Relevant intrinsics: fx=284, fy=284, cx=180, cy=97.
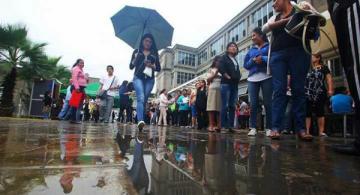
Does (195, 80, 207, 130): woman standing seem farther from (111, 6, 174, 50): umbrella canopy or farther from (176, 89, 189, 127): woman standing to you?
(176, 89, 189, 127): woman standing

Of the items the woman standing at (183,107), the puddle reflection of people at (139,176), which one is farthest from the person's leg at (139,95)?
the woman standing at (183,107)

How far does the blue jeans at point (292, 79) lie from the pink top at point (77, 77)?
5.06 metres

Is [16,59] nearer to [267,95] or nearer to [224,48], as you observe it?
[267,95]

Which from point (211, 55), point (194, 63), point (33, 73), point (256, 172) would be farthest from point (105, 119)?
point (194, 63)

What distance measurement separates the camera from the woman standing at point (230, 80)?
5.36 metres

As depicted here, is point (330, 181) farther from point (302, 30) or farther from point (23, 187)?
point (302, 30)

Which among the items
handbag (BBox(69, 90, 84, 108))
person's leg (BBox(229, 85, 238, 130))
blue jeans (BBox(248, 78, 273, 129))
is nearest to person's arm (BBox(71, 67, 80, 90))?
handbag (BBox(69, 90, 84, 108))

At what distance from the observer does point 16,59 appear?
1569 centimetres

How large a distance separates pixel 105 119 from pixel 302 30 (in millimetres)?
6452

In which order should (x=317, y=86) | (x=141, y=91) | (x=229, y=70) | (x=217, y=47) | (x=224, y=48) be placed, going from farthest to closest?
1. (x=217, y=47)
2. (x=224, y=48)
3. (x=229, y=70)
4. (x=317, y=86)
5. (x=141, y=91)

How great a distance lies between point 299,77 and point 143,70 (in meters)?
2.40

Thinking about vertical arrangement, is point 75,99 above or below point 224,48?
below

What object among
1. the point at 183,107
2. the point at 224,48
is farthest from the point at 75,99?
the point at 224,48

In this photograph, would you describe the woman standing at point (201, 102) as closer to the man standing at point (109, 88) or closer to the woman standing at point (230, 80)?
the woman standing at point (230, 80)
